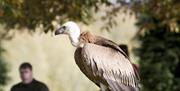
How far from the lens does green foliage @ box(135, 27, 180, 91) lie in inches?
993

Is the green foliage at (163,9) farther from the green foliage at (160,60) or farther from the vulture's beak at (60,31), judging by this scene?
the green foliage at (160,60)

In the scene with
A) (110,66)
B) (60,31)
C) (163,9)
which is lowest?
(110,66)

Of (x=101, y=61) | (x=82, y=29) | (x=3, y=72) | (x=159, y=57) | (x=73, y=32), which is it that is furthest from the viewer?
(x=82, y=29)

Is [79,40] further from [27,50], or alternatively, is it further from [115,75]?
[27,50]

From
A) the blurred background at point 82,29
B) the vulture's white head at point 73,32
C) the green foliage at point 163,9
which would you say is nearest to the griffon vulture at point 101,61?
the vulture's white head at point 73,32

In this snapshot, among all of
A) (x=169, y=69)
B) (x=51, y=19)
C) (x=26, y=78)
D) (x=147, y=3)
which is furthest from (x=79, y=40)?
(x=169, y=69)

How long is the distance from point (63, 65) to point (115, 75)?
21.3 m

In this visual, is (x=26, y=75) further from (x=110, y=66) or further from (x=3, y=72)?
(x=3, y=72)

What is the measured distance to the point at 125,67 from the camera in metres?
11.6

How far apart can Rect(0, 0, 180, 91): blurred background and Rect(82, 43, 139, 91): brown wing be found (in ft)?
10.8

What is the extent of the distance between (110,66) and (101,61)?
135mm

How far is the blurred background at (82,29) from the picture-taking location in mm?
17141

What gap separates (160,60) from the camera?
2581 cm

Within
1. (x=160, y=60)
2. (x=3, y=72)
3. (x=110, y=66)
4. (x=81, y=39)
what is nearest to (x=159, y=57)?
(x=160, y=60)
